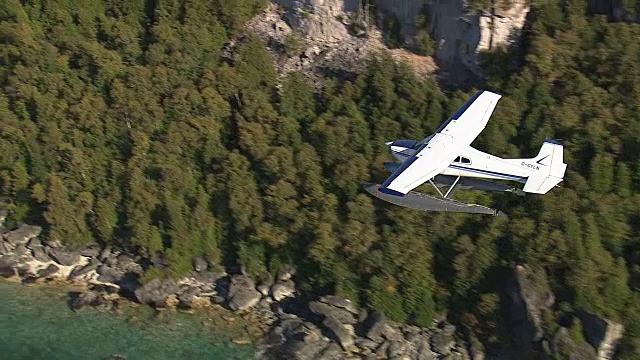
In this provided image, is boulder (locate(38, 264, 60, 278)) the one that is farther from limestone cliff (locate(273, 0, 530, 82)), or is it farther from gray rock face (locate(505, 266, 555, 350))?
gray rock face (locate(505, 266, 555, 350))

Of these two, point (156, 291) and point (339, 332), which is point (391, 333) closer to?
point (339, 332)

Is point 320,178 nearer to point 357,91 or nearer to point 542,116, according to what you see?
point 357,91

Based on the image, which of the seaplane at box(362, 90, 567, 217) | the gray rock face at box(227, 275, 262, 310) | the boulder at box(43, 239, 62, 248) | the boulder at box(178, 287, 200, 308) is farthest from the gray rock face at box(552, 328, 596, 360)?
the boulder at box(43, 239, 62, 248)

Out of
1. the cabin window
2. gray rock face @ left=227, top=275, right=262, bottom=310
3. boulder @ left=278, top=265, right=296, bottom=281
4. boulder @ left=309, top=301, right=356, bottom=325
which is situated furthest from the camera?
boulder @ left=278, top=265, right=296, bottom=281

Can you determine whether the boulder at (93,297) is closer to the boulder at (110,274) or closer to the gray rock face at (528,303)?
the boulder at (110,274)

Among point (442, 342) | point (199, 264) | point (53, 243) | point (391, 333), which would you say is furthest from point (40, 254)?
point (442, 342)
